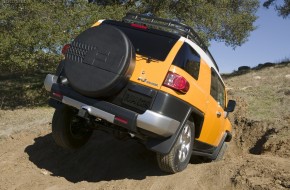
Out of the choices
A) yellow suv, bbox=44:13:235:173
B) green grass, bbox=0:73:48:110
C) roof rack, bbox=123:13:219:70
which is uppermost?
roof rack, bbox=123:13:219:70

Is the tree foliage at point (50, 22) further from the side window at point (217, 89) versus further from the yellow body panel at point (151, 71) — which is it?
the yellow body panel at point (151, 71)

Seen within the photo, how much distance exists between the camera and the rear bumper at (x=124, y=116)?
5.09 meters

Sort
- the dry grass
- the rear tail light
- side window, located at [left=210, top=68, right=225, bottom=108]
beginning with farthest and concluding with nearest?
the dry grass → side window, located at [left=210, top=68, right=225, bottom=108] → the rear tail light

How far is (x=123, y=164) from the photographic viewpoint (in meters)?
7.57

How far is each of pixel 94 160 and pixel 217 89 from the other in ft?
8.55

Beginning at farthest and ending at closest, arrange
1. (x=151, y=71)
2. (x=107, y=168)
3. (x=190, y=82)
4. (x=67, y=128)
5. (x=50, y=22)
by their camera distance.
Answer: (x=50, y=22) < (x=107, y=168) < (x=67, y=128) < (x=190, y=82) < (x=151, y=71)

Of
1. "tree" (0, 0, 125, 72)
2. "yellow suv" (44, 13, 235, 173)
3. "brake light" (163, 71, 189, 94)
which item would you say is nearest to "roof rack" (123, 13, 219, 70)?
"yellow suv" (44, 13, 235, 173)

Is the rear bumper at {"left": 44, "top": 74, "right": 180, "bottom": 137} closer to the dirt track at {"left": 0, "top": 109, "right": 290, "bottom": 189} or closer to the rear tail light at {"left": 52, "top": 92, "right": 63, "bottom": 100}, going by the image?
the rear tail light at {"left": 52, "top": 92, "right": 63, "bottom": 100}

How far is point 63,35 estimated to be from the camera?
12.4 meters

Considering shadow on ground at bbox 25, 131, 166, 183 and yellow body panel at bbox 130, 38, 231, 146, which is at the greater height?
yellow body panel at bbox 130, 38, 231, 146

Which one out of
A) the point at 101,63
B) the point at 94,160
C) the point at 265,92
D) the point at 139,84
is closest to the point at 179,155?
the point at 139,84

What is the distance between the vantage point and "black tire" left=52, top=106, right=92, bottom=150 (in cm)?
633

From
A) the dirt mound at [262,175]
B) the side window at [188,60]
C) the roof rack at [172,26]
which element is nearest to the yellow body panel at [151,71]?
the side window at [188,60]

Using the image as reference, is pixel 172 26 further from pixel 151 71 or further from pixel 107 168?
pixel 107 168
